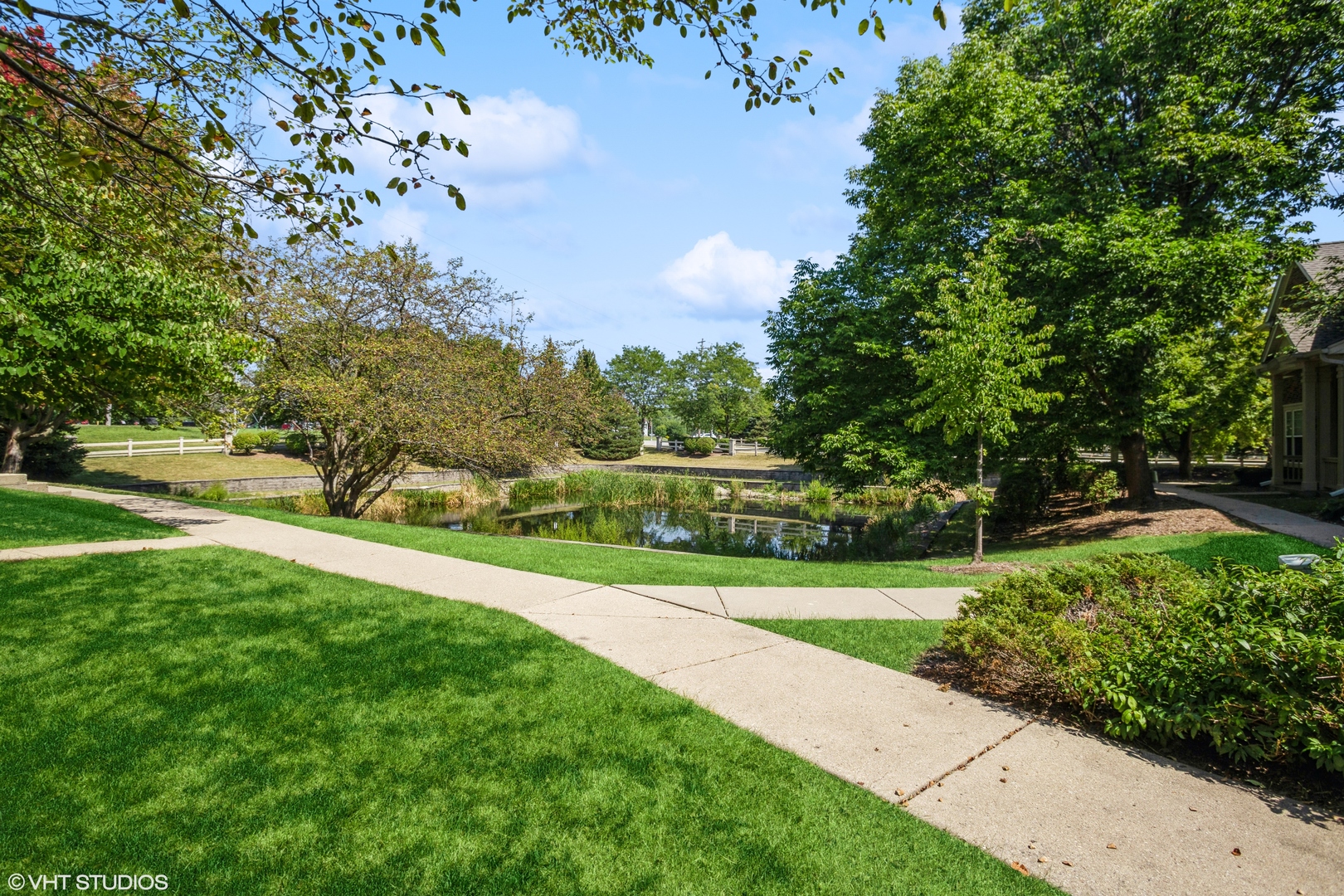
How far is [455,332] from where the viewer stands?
1736 centimetres

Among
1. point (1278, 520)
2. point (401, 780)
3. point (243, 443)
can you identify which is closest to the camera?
point (401, 780)

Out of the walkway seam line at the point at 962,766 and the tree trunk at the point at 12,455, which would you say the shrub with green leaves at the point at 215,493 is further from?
the walkway seam line at the point at 962,766

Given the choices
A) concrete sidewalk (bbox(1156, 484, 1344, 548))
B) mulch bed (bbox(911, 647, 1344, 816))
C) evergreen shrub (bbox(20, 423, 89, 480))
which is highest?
evergreen shrub (bbox(20, 423, 89, 480))

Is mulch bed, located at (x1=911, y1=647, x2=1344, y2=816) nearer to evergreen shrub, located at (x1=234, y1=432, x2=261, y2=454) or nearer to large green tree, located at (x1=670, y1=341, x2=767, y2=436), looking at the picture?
evergreen shrub, located at (x1=234, y1=432, x2=261, y2=454)

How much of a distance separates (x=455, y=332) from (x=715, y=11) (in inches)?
552

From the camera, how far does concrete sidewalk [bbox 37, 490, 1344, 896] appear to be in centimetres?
281

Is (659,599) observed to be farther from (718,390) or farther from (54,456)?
(718,390)

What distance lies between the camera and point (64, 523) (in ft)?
30.3

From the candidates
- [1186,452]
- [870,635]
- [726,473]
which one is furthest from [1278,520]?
[726,473]

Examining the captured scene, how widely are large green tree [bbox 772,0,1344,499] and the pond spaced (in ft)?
10.6

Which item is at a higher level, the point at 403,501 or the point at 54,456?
the point at 54,456

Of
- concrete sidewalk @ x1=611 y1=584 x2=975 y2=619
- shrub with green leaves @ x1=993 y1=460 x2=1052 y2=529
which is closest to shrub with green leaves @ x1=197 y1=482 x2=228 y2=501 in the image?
concrete sidewalk @ x1=611 y1=584 x2=975 y2=619

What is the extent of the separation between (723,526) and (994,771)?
17801mm

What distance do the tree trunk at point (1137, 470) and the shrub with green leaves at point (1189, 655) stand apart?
13888mm
